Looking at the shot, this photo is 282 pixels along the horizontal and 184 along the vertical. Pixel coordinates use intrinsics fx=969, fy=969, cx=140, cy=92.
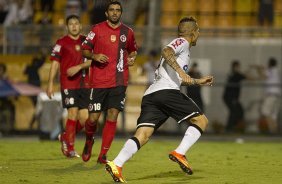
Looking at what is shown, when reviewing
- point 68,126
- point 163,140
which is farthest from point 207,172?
point 163,140

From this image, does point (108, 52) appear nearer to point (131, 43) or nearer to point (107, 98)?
point (131, 43)

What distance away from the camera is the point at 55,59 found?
16062 millimetres

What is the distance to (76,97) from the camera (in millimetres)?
16031

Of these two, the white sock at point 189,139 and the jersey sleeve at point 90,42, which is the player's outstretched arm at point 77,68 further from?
the white sock at point 189,139

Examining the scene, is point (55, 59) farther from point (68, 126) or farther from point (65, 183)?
point (65, 183)

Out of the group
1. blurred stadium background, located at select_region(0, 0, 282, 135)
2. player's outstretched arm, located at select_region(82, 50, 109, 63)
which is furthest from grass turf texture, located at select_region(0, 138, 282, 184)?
blurred stadium background, located at select_region(0, 0, 282, 135)

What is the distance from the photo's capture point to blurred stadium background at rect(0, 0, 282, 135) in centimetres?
2553

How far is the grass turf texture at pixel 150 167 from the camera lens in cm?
1236

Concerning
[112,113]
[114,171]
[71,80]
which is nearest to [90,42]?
[112,113]

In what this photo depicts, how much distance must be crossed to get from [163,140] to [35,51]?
16.4 ft

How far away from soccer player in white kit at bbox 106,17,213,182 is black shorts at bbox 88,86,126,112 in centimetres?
162

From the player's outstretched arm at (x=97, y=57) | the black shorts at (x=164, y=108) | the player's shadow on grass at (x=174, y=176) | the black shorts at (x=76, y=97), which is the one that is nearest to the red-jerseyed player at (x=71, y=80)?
the black shorts at (x=76, y=97)

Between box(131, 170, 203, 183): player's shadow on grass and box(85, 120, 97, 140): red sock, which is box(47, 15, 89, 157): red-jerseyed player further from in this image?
box(131, 170, 203, 183): player's shadow on grass

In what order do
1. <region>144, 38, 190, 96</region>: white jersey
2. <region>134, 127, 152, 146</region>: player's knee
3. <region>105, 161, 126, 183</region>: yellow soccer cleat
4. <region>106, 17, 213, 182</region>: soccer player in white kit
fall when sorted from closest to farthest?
1. <region>105, 161, 126, 183</region>: yellow soccer cleat
2. <region>134, 127, 152, 146</region>: player's knee
3. <region>106, 17, 213, 182</region>: soccer player in white kit
4. <region>144, 38, 190, 96</region>: white jersey
